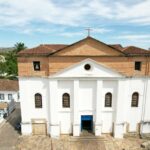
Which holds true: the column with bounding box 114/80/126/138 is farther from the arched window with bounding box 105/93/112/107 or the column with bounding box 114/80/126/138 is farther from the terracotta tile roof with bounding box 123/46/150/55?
the terracotta tile roof with bounding box 123/46/150/55

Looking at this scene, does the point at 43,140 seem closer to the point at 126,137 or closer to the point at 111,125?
the point at 111,125

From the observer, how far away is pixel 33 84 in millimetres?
24172

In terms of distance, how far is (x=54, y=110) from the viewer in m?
24.4

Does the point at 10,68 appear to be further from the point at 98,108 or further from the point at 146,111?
the point at 146,111

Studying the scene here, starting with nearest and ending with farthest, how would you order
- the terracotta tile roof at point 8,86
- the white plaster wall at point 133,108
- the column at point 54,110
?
1. the column at point 54,110
2. the white plaster wall at point 133,108
3. the terracotta tile roof at point 8,86

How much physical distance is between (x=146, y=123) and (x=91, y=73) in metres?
9.70

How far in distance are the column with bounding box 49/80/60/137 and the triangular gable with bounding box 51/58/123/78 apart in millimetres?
1437

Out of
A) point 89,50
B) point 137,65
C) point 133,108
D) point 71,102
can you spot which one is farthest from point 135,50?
point 71,102

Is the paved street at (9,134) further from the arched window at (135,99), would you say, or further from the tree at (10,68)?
the tree at (10,68)

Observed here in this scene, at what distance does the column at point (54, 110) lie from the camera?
23.8 m

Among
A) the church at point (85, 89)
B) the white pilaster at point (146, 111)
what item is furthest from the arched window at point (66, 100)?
the white pilaster at point (146, 111)

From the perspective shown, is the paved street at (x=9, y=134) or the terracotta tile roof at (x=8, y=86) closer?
the paved street at (x=9, y=134)

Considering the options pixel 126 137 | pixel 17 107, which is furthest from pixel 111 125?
pixel 17 107

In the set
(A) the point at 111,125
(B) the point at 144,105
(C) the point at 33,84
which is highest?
(C) the point at 33,84
